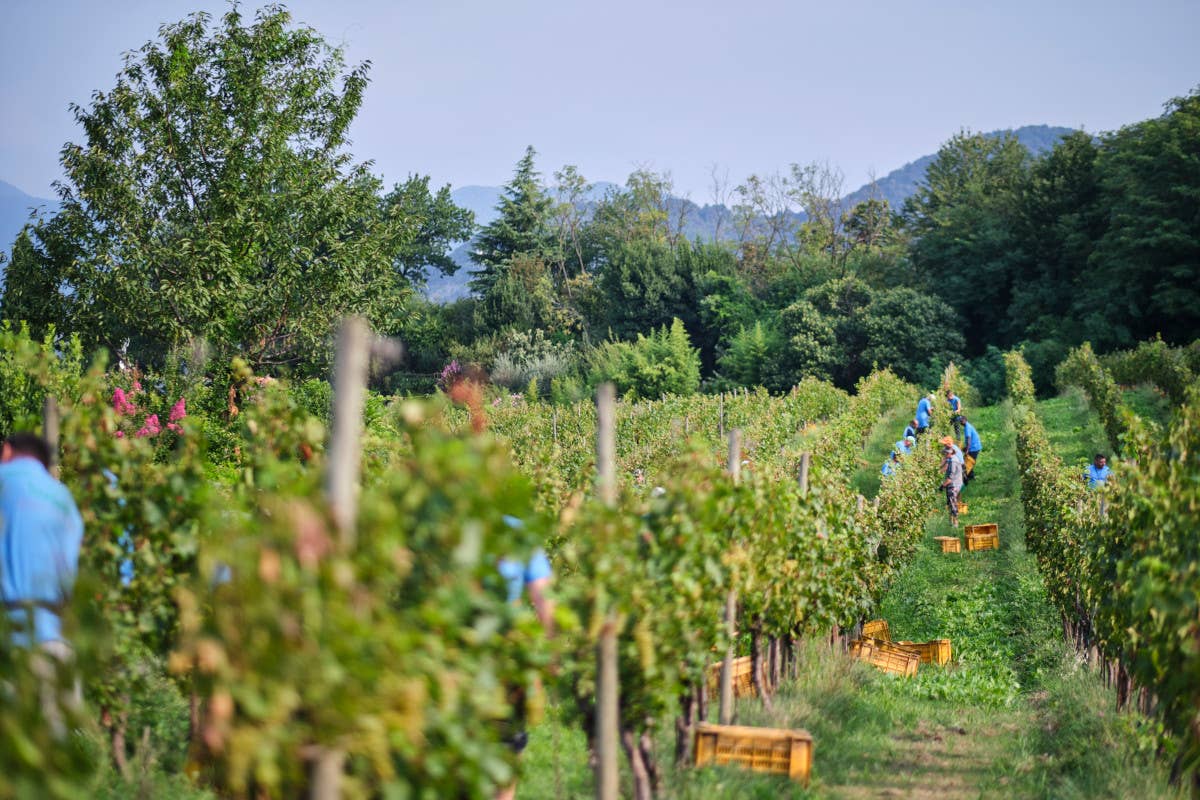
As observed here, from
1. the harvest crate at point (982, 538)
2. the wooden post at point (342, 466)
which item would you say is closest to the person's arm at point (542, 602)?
the wooden post at point (342, 466)

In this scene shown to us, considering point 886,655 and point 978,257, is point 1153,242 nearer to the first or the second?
point 978,257

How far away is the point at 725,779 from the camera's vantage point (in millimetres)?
5129

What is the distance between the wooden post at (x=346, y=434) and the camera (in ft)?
8.35

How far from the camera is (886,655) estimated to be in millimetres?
8945

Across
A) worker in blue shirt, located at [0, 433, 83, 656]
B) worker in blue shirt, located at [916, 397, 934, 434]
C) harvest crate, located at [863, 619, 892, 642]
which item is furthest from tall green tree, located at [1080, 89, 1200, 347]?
worker in blue shirt, located at [0, 433, 83, 656]

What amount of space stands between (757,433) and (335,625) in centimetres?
1720

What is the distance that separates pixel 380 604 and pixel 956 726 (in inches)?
233

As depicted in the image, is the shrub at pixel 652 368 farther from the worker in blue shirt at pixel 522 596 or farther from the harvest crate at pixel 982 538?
the worker in blue shirt at pixel 522 596

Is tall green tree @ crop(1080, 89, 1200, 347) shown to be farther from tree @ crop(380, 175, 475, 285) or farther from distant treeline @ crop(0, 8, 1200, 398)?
tree @ crop(380, 175, 475, 285)

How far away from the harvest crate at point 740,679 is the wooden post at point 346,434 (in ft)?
15.3

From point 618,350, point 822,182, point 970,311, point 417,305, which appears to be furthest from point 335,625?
point 822,182

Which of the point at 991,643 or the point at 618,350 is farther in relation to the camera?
the point at 618,350

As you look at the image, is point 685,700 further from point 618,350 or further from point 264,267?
point 618,350

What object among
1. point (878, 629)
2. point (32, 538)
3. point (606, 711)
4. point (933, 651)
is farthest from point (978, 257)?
point (32, 538)
